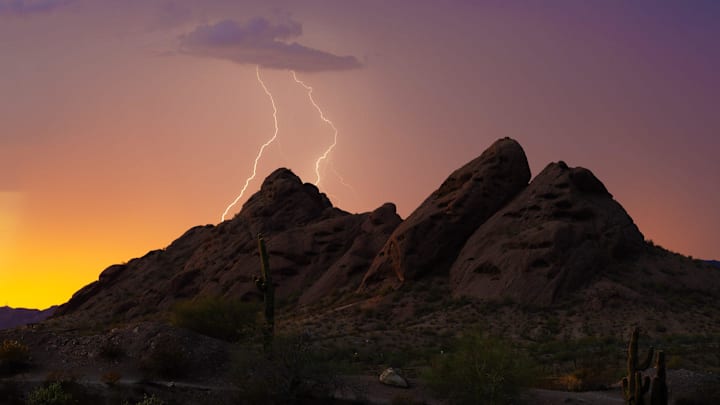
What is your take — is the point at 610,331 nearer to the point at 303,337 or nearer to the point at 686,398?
the point at 686,398

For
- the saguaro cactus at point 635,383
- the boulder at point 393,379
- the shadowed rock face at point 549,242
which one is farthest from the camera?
the shadowed rock face at point 549,242

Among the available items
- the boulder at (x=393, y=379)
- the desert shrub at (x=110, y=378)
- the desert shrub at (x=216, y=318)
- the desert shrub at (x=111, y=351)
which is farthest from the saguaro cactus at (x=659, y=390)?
the desert shrub at (x=111, y=351)

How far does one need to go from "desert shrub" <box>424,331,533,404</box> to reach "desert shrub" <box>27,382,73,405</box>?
13.2m

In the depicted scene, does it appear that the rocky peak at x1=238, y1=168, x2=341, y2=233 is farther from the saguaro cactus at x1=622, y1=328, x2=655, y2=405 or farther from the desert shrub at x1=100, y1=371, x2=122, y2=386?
the saguaro cactus at x1=622, y1=328, x2=655, y2=405

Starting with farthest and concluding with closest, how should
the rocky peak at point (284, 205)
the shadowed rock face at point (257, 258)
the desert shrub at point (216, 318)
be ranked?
the rocky peak at point (284, 205), the shadowed rock face at point (257, 258), the desert shrub at point (216, 318)

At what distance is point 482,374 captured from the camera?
29750 mm

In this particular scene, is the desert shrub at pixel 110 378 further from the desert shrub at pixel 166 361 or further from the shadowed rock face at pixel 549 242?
the shadowed rock face at pixel 549 242

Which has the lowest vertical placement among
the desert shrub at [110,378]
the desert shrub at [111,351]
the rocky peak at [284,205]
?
the desert shrub at [110,378]

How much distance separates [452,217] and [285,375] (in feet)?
103

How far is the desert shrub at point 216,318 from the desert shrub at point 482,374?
11.7m

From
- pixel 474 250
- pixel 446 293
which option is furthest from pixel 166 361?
pixel 474 250

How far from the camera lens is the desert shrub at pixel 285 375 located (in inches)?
1223

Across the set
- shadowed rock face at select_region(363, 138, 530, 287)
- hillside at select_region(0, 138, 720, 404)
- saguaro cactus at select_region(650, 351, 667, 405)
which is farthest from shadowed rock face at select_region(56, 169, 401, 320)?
saguaro cactus at select_region(650, 351, 667, 405)

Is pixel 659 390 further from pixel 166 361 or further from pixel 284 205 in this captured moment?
pixel 284 205
